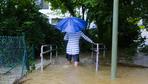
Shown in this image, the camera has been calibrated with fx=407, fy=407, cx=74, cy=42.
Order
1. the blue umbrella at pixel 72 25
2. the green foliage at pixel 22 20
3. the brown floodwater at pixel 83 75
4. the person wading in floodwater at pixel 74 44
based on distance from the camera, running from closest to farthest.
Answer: the brown floodwater at pixel 83 75
the blue umbrella at pixel 72 25
the person wading in floodwater at pixel 74 44
the green foliage at pixel 22 20

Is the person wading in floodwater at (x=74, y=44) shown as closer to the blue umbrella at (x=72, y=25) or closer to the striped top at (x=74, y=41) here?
the striped top at (x=74, y=41)

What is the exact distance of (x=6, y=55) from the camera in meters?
12.8

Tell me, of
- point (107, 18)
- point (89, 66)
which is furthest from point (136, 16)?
point (89, 66)

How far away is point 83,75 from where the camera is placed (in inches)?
498

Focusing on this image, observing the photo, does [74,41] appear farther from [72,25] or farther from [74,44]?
[72,25]

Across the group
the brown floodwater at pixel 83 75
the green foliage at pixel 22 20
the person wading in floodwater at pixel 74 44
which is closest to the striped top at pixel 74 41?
the person wading in floodwater at pixel 74 44

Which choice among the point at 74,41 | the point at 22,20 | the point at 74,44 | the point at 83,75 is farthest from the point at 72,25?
the point at 22,20

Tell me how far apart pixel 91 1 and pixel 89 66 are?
2.64 m

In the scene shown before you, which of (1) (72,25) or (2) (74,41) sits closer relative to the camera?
(1) (72,25)

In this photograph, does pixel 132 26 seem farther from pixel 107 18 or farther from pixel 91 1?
pixel 91 1

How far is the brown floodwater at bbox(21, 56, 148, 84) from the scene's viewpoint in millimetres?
11547

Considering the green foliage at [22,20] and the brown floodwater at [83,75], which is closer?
the brown floodwater at [83,75]

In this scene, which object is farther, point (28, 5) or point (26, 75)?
point (28, 5)

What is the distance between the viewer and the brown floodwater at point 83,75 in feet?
37.9
